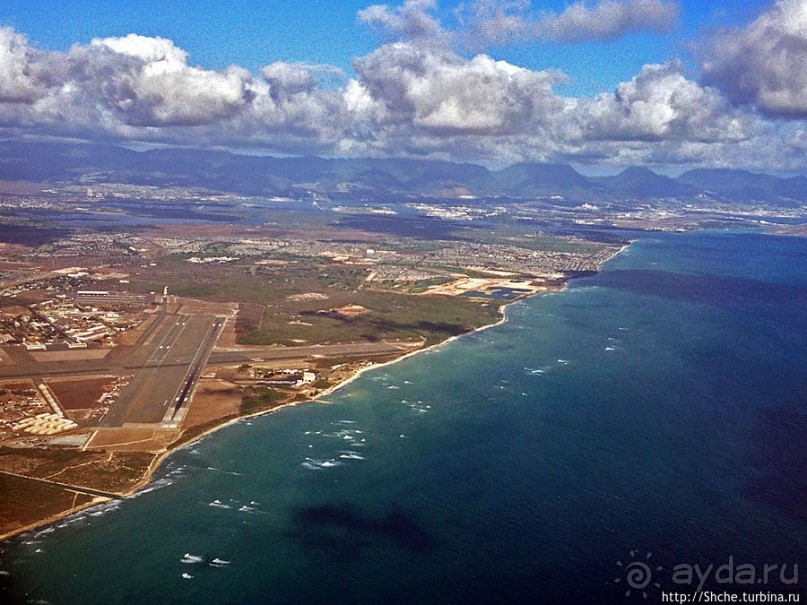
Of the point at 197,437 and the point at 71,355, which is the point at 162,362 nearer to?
the point at 71,355

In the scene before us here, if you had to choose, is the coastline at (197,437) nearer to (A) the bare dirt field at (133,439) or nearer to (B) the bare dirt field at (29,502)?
(B) the bare dirt field at (29,502)

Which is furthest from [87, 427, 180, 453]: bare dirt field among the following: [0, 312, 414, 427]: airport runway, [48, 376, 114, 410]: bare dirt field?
[48, 376, 114, 410]: bare dirt field

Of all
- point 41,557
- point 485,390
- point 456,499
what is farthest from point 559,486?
point 41,557

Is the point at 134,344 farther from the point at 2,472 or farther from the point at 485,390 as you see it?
the point at 485,390

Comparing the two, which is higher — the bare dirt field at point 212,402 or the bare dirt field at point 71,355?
the bare dirt field at point 71,355

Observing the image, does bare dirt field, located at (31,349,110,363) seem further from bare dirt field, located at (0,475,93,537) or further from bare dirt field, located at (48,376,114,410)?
bare dirt field, located at (0,475,93,537)

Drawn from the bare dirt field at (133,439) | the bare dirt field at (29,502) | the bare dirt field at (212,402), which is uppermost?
the bare dirt field at (212,402)

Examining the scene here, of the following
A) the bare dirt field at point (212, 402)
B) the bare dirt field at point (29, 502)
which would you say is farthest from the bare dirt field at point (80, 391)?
the bare dirt field at point (29, 502)

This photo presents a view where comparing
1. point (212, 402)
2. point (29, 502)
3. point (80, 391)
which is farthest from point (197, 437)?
point (80, 391)
